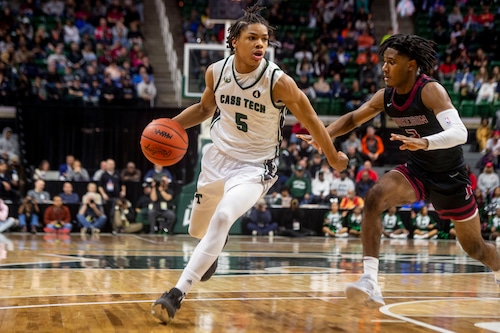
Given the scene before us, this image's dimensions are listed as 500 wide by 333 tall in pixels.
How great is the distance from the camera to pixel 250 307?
5586 mm

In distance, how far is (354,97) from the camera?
1981 centimetres

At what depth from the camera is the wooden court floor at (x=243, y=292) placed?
4.88 metres

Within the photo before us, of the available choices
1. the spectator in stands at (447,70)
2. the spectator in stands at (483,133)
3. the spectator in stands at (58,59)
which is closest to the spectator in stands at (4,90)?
the spectator in stands at (58,59)

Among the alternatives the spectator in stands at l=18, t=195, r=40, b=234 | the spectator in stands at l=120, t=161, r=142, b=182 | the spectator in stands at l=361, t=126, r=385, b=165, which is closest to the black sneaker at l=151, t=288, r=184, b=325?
the spectator in stands at l=18, t=195, r=40, b=234

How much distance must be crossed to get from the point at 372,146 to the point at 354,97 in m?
1.93

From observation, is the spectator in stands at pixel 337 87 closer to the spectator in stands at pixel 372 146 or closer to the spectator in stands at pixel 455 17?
the spectator in stands at pixel 372 146

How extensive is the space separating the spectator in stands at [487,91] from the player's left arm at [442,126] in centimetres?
1539

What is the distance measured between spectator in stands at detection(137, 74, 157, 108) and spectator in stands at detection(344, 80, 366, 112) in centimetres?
486

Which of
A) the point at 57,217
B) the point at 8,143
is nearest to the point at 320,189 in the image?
the point at 57,217

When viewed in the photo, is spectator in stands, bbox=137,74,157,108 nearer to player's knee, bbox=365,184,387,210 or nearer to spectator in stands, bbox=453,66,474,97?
spectator in stands, bbox=453,66,474,97

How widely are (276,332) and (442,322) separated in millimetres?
1151

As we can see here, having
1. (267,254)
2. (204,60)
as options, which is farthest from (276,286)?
(204,60)

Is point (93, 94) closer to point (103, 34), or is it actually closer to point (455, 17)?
point (103, 34)

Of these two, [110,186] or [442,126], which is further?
[110,186]
